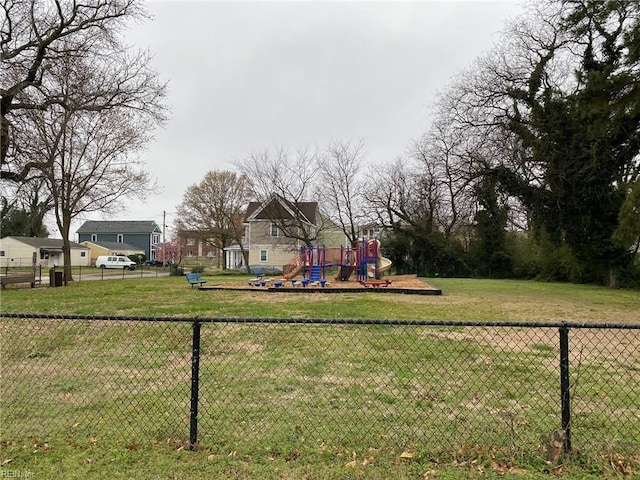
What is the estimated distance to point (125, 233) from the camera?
68.2 m

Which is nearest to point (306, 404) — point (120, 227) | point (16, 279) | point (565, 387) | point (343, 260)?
point (565, 387)

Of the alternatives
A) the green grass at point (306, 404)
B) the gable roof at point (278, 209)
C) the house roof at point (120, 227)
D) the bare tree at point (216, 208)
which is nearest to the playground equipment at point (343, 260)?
the green grass at point (306, 404)

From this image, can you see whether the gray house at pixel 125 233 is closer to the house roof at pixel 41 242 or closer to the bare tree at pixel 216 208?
the house roof at pixel 41 242

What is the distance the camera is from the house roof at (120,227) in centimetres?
6744

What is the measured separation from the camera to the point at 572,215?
23.8 metres

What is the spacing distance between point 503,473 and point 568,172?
2284cm

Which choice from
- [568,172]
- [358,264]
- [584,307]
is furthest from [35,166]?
[568,172]

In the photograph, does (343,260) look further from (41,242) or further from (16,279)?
(41,242)

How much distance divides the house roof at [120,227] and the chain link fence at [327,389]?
6531cm

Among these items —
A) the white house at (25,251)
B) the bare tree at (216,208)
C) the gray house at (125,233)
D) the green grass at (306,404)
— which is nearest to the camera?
the green grass at (306,404)

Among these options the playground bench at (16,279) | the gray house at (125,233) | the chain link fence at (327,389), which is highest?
the gray house at (125,233)

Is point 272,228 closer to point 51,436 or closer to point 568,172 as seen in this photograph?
point 568,172

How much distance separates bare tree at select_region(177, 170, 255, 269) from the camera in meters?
44.4

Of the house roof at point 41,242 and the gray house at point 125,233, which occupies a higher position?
the gray house at point 125,233
